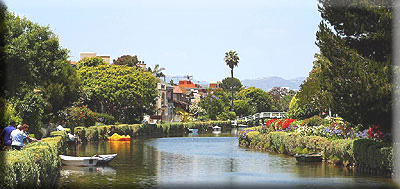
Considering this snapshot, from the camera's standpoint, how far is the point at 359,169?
3662 cm

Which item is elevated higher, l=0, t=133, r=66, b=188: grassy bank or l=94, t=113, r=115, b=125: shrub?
l=94, t=113, r=115, b=125: shrub

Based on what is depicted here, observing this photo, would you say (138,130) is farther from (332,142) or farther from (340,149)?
(340,149)

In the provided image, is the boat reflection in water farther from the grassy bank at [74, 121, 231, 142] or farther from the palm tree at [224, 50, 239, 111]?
the palm tree at [224, 50, 239, 111]

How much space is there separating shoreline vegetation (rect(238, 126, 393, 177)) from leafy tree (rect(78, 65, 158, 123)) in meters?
30.8

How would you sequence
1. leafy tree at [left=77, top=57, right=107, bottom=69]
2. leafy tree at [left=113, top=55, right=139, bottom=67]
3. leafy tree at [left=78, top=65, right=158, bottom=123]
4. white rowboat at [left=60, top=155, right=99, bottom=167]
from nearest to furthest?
white rowboat at [left=60, top=155, right=99, bottom=167] → leafy tree at [left=78, top=65, right=158, bottom=123] → leafy tree at [left=77, top=57, right=107, bottom=69] → leafy tree at [left=113, top=55, right=139, bottom=67]

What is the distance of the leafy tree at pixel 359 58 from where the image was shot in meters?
32.2

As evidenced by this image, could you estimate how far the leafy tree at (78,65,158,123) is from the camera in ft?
287

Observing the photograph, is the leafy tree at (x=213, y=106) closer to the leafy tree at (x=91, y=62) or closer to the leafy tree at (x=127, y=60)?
the leafy tree at (x=127, y=60)

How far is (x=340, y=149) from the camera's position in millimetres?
39875

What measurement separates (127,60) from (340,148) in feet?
295

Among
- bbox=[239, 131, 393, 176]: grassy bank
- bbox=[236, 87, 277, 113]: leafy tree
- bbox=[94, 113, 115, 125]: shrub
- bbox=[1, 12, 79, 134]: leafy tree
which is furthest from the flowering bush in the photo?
bbox=[236, 87, 277, 113]: leafy tree

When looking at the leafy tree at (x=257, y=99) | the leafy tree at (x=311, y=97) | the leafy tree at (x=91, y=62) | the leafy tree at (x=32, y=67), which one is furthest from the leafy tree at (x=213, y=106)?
the leafy tree at (x=32, y=67)

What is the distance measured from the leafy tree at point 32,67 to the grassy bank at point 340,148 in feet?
65.7

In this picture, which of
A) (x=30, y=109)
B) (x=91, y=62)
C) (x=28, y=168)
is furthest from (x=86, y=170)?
(x=91, y=62)
